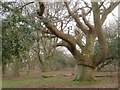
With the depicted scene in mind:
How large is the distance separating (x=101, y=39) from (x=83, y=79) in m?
3.04

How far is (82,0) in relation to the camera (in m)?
14.6

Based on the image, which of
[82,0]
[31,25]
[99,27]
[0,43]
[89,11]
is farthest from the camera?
[89,11]

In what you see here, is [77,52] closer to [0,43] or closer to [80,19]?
[80,19]

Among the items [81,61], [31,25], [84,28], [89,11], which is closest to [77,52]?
[81,61]

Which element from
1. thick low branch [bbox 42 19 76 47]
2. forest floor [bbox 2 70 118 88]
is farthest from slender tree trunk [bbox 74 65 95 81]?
thick low branch [bbox 42 19 76 47]

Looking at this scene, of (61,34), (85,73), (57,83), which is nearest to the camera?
(61,34)

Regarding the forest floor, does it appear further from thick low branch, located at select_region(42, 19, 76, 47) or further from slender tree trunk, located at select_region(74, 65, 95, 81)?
thick low branch, located at select_region(42, 19, 76, 47)

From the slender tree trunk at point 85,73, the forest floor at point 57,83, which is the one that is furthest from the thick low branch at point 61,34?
the forest floor at point 57,83

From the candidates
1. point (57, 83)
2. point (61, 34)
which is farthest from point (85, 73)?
point (61, 34)

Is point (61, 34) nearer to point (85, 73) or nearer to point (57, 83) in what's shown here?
point (85, 73)

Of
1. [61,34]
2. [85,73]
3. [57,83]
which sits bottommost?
[57,83]

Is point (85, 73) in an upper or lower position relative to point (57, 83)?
upper

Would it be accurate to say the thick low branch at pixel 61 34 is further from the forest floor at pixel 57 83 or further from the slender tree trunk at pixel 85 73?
the forest floor at pixel 57 83

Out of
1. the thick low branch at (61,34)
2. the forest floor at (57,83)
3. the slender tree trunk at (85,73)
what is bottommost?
the forest floor at (57,83)
